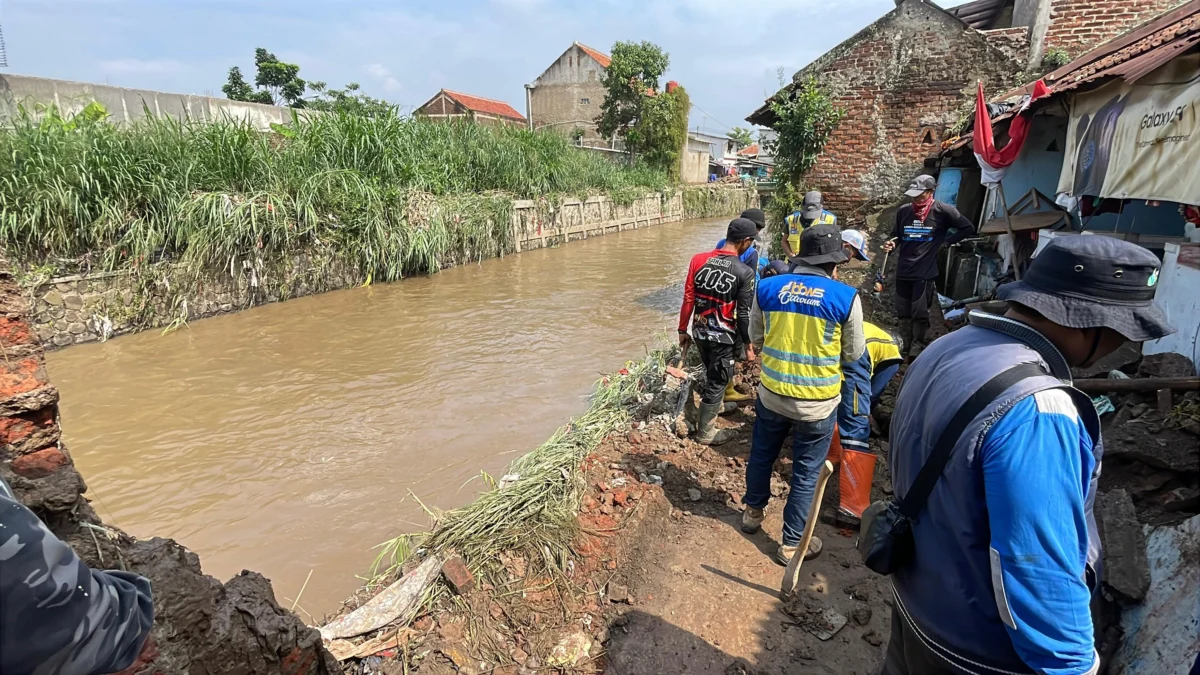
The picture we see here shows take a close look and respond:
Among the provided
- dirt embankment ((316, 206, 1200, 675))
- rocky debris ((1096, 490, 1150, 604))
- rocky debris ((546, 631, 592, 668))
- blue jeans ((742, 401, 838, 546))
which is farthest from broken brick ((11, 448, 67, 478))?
rocky debris ((1096, 490, 1150, 604))

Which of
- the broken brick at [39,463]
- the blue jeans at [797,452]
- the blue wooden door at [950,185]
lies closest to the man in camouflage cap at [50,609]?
the broken brick at [39,463]

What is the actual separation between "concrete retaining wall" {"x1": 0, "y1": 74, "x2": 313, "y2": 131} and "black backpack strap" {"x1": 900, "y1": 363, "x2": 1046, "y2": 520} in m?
11.4

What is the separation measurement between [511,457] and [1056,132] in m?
7.53

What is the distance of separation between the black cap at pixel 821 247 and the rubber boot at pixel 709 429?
1615mm

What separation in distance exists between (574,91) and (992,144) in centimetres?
3239

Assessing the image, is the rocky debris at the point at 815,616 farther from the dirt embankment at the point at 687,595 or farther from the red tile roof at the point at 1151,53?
the red tile roof at the point at 1151,53

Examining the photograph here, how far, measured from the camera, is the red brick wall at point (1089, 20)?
8.32 meters

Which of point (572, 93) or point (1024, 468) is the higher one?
point (572, 93)

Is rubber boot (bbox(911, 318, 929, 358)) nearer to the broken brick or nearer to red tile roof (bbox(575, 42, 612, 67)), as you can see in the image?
the broken brick

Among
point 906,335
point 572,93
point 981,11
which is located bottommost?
point 906,335

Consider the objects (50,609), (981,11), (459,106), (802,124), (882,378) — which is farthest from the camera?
(459,106)

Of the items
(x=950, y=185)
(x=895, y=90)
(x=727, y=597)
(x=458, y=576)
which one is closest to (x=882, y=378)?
(x=727, y=597)

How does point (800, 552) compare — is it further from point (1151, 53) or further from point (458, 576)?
point (1151, 53)

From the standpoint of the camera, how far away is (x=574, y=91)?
116 feet
